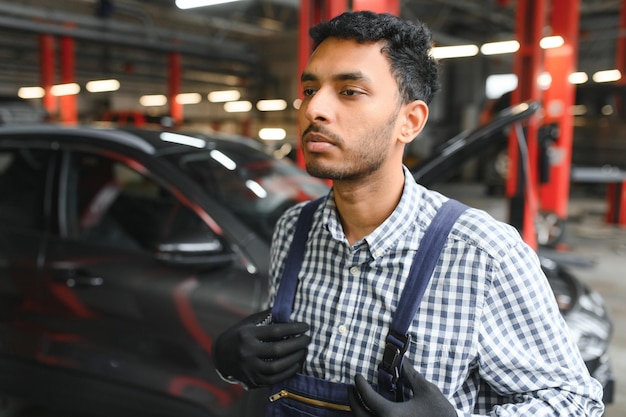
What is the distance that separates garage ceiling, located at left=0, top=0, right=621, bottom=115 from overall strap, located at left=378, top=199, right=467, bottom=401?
466 inches

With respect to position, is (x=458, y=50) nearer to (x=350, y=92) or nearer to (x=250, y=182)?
(x=250, y=182)

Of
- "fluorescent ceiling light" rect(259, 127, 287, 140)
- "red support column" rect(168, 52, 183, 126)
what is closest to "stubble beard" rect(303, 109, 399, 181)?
"red support column" rect(168, 52, 183, 126)

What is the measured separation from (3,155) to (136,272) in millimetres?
1211

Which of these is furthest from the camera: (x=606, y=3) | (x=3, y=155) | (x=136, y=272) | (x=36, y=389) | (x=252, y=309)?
(x=606, y=3)

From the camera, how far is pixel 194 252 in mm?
2225

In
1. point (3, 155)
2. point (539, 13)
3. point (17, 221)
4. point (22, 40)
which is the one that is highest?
point (22, 40)

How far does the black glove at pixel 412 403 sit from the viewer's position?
0.95 m

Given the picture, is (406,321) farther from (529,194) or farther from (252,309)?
(529,194)

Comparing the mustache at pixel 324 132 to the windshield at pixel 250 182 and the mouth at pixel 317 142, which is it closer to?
the mouth at pixel 317 142

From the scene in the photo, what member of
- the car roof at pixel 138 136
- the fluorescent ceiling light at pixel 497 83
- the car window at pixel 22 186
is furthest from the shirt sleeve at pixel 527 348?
the fluorescent ceiling light at pixel 497 83

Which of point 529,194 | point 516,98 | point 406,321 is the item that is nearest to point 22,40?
point 516,98

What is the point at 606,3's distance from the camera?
14.7 m

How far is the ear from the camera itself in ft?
3.78

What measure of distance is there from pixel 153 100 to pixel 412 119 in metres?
28.5
